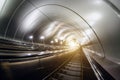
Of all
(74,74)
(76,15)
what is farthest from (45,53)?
(74,74)

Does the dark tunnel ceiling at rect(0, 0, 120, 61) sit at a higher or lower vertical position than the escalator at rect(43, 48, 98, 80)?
higher

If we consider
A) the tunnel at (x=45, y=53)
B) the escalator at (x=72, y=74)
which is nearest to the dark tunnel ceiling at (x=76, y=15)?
the tunnel at (x=45, y=53)

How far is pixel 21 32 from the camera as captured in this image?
1337 cm

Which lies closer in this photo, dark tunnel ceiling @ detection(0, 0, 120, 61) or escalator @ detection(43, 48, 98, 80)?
dark tunnel ceiling @ detection(0, 0, 120, 61)

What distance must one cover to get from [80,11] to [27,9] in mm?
3714

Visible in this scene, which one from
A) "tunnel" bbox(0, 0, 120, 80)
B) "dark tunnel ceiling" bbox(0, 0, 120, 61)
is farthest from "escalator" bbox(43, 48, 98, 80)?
"dark tunnel ceiling" bbox(0, 0, 120, 61)

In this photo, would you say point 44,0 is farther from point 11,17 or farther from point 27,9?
point 11,17

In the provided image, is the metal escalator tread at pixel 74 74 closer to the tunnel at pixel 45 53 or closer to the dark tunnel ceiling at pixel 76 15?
the tunnel at pixel 45 53

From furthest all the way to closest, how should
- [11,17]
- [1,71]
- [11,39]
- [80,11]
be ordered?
[11,39], [11,17], [80,11], [1,71]

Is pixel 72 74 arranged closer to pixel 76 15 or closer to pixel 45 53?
pixel 45 53

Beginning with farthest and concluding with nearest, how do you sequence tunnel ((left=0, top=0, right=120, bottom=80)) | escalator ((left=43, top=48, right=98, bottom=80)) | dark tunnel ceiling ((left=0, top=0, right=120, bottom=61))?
escalator ((left=43, top=48, right=98, bottom=80))
dark tunnel ceiling ((left=0, top=0, right=120, bottom=61))
tunnel ((left=0, top=0, right=120, bottom=80))

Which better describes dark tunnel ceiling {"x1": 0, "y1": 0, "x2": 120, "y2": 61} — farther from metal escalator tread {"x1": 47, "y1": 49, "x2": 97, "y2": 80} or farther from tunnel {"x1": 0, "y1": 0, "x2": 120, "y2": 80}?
metal escalator tread {"x1": 47, "y1": 49, "x2": 97, "y2": 80}

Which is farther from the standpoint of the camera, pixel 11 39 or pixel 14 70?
pixel 11 39

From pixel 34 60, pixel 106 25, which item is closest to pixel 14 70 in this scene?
pixel 34 60
